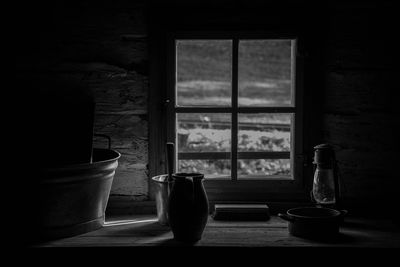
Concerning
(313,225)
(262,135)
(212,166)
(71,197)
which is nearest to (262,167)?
(212,166)

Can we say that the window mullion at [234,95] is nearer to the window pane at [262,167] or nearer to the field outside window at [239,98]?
the field outside window at [239,98]

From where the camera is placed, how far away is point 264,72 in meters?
10.6

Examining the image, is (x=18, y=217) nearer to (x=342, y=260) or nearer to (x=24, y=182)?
(x=24, y=182)

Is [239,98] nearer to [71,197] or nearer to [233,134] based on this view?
[233,134]

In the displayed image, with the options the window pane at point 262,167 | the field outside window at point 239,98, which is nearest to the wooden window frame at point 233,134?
the field outside window at point 239,98

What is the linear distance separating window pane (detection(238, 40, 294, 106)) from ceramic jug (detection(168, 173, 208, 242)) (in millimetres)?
7787

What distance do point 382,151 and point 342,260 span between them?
0.79m

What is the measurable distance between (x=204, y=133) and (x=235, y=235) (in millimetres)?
5415

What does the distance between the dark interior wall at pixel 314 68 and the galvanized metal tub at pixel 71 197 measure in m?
0.46

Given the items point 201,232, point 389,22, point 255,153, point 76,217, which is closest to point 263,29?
point 389,22

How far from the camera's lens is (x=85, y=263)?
1.91 m

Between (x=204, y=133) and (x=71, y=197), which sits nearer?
(x=71, y=197)

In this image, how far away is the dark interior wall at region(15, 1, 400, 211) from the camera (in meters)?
2.37

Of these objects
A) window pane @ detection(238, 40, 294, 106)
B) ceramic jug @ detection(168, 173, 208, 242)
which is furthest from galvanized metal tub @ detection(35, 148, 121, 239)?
window pane @ detection(238, 40, 294, 106)
